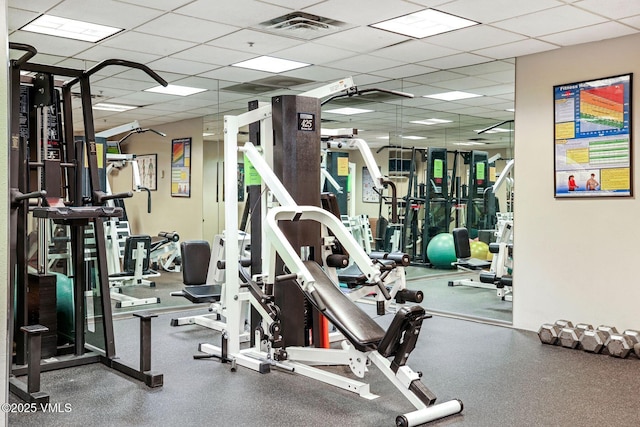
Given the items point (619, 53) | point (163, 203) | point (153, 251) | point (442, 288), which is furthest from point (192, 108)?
point (619, 53)

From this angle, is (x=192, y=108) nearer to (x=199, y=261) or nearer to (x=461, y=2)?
(x=199, y=261)

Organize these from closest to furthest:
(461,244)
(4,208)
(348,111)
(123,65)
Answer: (4,208) → (123,65) → (461,244) → (348,111)

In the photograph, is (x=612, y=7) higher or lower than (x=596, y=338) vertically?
higher

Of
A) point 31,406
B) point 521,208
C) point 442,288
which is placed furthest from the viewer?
point 442,288

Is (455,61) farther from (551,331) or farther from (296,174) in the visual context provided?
(551,331)

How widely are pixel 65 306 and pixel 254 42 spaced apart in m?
2.55

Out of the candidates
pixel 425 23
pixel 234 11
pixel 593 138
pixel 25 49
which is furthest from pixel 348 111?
pixel 25 49

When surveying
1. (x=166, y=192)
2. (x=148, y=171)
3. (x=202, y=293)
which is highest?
(x=148, y=171)

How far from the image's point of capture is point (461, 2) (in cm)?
403

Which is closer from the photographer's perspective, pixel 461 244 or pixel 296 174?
pixel 296 174

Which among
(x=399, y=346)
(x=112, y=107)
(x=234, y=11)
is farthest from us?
(x=112, y=107)

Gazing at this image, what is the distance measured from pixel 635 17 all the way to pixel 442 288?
3.86 m

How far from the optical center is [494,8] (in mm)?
4145

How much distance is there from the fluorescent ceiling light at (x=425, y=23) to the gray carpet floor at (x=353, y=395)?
247 centimetres
